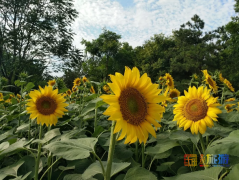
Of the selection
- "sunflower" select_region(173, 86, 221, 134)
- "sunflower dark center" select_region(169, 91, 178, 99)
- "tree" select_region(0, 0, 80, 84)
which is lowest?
"sunflower" select_region(173, 86, 221, 134)

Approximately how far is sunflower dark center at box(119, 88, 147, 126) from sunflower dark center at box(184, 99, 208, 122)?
515 mm

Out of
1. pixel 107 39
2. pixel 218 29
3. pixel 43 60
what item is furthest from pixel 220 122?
pixel 107 39

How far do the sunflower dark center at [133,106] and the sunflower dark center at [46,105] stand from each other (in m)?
0.79

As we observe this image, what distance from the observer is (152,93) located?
899mm

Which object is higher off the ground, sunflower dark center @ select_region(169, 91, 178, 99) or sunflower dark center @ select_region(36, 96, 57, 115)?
sunflower dark center @ select_region(169, 91, 178, 99)

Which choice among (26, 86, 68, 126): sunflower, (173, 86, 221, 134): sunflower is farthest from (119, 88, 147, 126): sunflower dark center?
(26, 86, 68, 126): sunflower

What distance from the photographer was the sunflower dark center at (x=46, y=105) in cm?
143

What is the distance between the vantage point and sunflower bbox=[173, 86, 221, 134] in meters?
1.19

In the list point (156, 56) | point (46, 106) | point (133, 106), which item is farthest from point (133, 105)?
point (156, 56)

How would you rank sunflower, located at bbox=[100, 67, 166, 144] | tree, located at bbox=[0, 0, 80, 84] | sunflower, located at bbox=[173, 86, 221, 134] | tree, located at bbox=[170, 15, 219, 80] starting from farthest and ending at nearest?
1. tree, located at bbox=[170, 15, 219, 80]
2. tree, located at bbox=[0, 0, 80, 84]
3. sunflower, located at bbox=[173, 86, 221, 134]
4. sunflower, located at bbox=[100, 67, 166, 144]

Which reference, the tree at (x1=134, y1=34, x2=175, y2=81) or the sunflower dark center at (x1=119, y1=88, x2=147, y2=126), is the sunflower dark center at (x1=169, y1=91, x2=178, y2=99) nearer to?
the sunflower dark center at (x1=119, y1=88, x2=147, y2=126)

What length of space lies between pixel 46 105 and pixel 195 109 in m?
1.05

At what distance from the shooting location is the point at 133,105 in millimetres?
842

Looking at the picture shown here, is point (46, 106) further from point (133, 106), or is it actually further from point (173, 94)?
point (173, 94)
